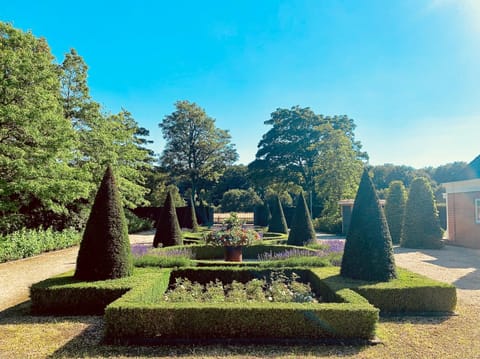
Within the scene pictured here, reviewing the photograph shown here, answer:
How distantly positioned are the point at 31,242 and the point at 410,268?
15694 millimetres

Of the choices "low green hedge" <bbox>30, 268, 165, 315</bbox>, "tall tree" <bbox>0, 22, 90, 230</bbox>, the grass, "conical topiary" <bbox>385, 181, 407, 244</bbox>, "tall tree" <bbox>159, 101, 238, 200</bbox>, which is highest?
"tall tree" <bbox>159, 101, 238, 200</bbox>

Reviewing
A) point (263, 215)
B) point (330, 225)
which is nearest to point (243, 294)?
point (330, 225)

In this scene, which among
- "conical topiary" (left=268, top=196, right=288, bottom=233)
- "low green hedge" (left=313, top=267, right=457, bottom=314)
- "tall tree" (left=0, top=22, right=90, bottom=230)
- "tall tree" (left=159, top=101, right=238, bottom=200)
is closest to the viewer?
"low green hedge" (left=313, top=267, right=457, bottom=314)

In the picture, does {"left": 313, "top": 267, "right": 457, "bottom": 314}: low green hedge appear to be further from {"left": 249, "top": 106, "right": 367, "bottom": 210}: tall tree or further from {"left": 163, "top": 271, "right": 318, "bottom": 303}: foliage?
{"left": 249, "top": 106, "right": 367, "bottom": 210}: tall tree

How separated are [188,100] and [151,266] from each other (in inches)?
1405

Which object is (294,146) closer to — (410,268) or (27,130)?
(410,268)

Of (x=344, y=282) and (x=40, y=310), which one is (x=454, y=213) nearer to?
(x=344, y=282)

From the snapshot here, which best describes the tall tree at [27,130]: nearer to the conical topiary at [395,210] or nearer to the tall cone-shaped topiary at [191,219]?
the tall cone-shaped topiary at [191,219]

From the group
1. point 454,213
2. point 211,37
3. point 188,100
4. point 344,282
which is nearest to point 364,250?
point 344,282

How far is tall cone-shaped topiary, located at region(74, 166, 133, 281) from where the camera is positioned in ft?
20.6

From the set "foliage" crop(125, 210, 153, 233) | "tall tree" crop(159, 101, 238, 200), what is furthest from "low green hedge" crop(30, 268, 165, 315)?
"tall tree" crop(159, 101, 238, 200)

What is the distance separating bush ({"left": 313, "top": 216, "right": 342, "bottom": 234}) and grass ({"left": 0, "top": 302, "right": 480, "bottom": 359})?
1979 cm

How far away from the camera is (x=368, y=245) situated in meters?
6.35

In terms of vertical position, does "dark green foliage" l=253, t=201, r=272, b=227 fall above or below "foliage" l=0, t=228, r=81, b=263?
above
